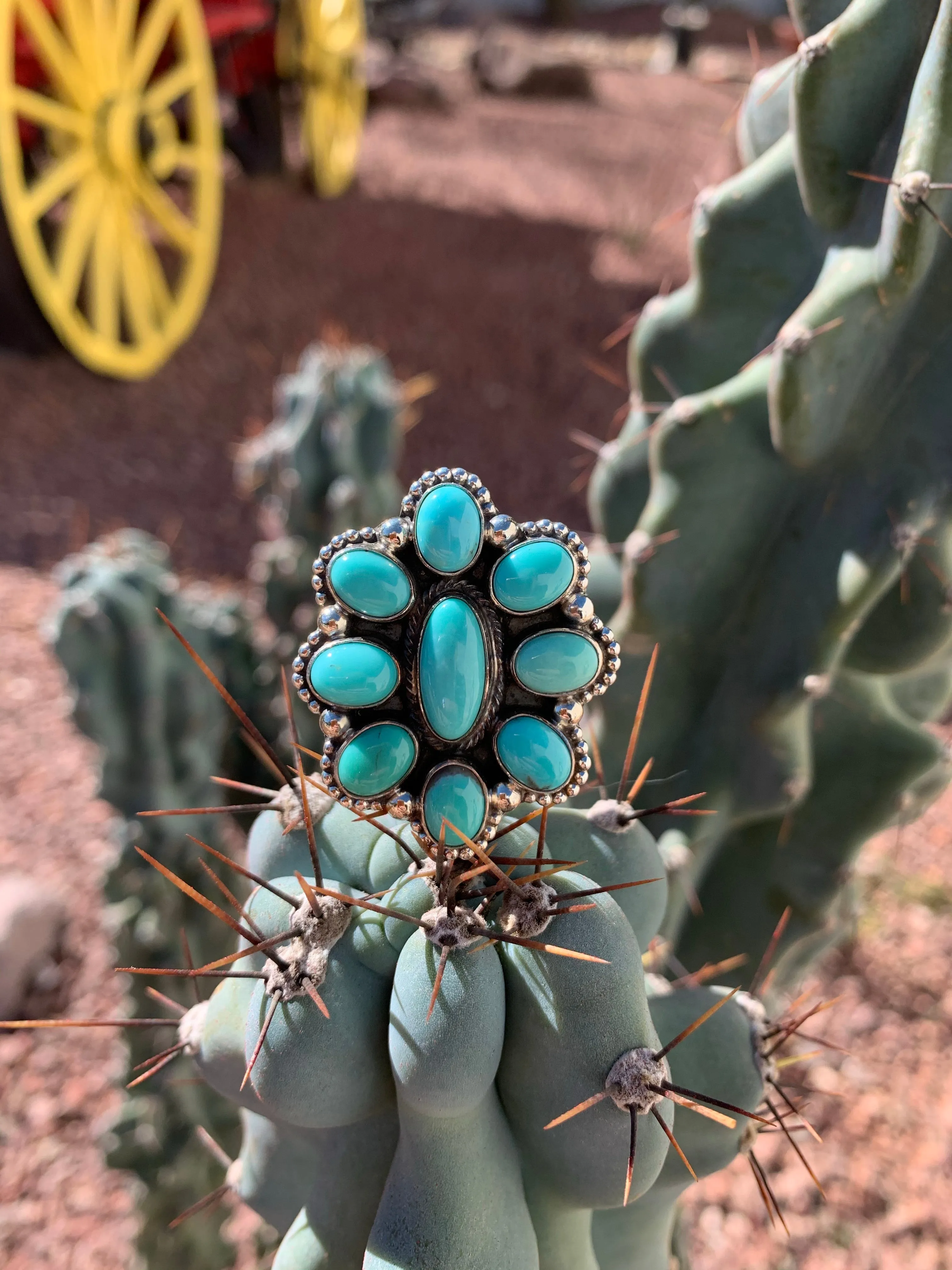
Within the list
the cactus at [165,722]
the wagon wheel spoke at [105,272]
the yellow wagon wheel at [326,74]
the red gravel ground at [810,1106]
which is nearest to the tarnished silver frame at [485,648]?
the cactus at [165,722]

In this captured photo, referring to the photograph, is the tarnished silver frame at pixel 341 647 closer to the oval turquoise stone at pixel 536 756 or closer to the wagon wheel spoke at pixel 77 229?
the oval turquoise stone at pixel 536 756

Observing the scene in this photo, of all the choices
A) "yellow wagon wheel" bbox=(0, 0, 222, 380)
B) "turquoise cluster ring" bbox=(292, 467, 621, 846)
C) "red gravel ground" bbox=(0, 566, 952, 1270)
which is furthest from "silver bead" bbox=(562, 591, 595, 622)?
"yellow wagon wheel" bbox=(0, 0, 222, 380)

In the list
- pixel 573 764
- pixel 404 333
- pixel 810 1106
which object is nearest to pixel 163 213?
pixel 404 333

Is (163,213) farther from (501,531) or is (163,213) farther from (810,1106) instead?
(501,531)

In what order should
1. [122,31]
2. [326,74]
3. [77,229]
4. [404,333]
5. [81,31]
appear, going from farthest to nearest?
[326,74] < [404,333] < [77,229] < [122,31] < [81,31]

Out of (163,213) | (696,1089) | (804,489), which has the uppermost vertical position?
(163,213)

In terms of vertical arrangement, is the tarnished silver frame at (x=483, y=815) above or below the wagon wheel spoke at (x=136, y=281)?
below
